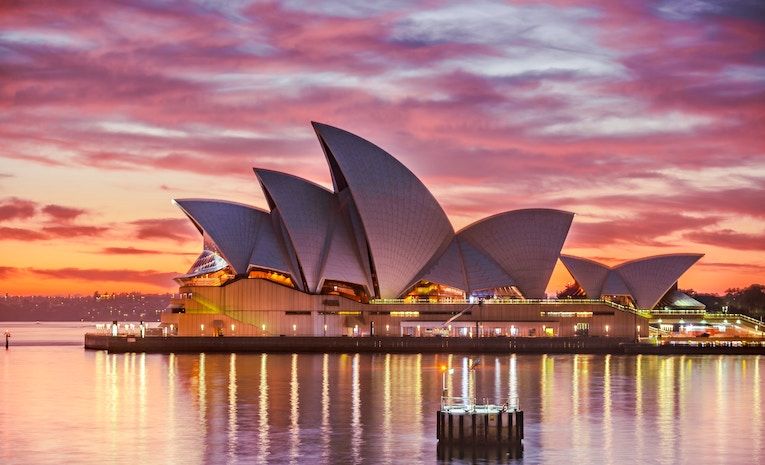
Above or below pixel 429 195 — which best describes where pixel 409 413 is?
below

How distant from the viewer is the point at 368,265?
314ft

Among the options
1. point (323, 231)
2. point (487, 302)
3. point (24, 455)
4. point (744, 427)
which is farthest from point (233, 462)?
point (487, 302)

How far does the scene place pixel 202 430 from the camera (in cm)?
4153

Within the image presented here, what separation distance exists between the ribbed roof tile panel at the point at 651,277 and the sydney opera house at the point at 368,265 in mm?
9929

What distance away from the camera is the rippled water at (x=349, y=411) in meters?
36.9

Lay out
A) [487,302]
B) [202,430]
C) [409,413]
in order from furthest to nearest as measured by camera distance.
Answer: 1. [487,302]
2. [409,413]
3. [202,430]

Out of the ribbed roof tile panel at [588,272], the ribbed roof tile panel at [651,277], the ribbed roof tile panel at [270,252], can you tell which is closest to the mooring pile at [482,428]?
the ribbed roof tile panel at [270,252]

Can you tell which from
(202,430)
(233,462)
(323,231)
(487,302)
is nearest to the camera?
(233,462)

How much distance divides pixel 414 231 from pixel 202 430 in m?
54.7

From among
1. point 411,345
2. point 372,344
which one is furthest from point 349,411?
point 411,345

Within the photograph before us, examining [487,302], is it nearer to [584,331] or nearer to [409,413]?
[584,331]

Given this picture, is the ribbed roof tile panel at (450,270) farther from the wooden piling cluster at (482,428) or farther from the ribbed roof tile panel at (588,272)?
the wooden piling cluster at (482,428)

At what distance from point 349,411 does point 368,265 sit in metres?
48.5

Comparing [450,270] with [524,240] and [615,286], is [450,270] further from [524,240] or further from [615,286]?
[615,286]
